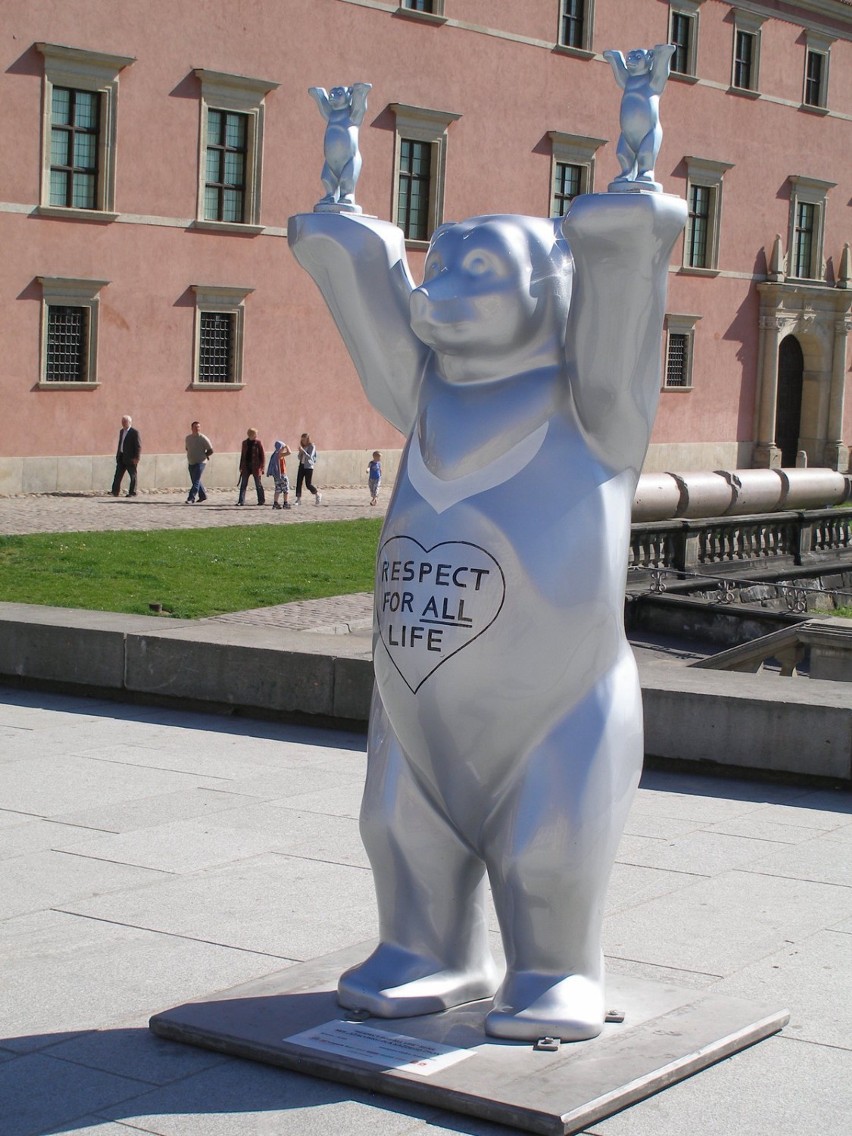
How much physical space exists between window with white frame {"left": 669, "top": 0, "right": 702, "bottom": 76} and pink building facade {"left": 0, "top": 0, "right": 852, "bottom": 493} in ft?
0.21

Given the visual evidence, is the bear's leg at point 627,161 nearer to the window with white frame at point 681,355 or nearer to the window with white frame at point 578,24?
the window with white frame at point 578,24

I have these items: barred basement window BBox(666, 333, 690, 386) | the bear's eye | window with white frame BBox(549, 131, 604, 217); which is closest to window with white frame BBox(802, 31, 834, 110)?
barred basement window BBox(666, 333, 690, 386)

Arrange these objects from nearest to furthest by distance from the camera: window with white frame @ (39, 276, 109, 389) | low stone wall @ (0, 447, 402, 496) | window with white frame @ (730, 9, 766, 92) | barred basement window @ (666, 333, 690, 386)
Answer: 1. low stone wall @ (0, 447, 402, 496)
2. window with white frame @ (39, 276, 109, 389)
3. barred basement window @ (666, 333, 690, 386)
4. window with white frame @ (730, 9, 766, 92)

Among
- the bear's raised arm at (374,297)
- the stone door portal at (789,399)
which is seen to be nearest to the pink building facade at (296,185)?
the stone door portal at (789,399)

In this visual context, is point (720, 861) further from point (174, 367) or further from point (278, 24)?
point (278, 24)

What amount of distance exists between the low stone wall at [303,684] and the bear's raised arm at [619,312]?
3.49 meters

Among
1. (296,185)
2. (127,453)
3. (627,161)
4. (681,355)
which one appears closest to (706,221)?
(681,355)

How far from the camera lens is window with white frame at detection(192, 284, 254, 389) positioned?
27516 mm

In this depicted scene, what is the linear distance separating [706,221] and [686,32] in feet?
13.8

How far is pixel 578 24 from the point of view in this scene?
33844 mm

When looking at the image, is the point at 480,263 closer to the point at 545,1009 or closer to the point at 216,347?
the point at 545,1009

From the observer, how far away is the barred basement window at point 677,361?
36.7 meters

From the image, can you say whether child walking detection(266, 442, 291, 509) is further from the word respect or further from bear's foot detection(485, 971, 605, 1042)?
bear's foot detection(485, 971, 605, 1042)

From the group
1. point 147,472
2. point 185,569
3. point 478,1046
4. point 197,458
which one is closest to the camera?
point 478,1046
